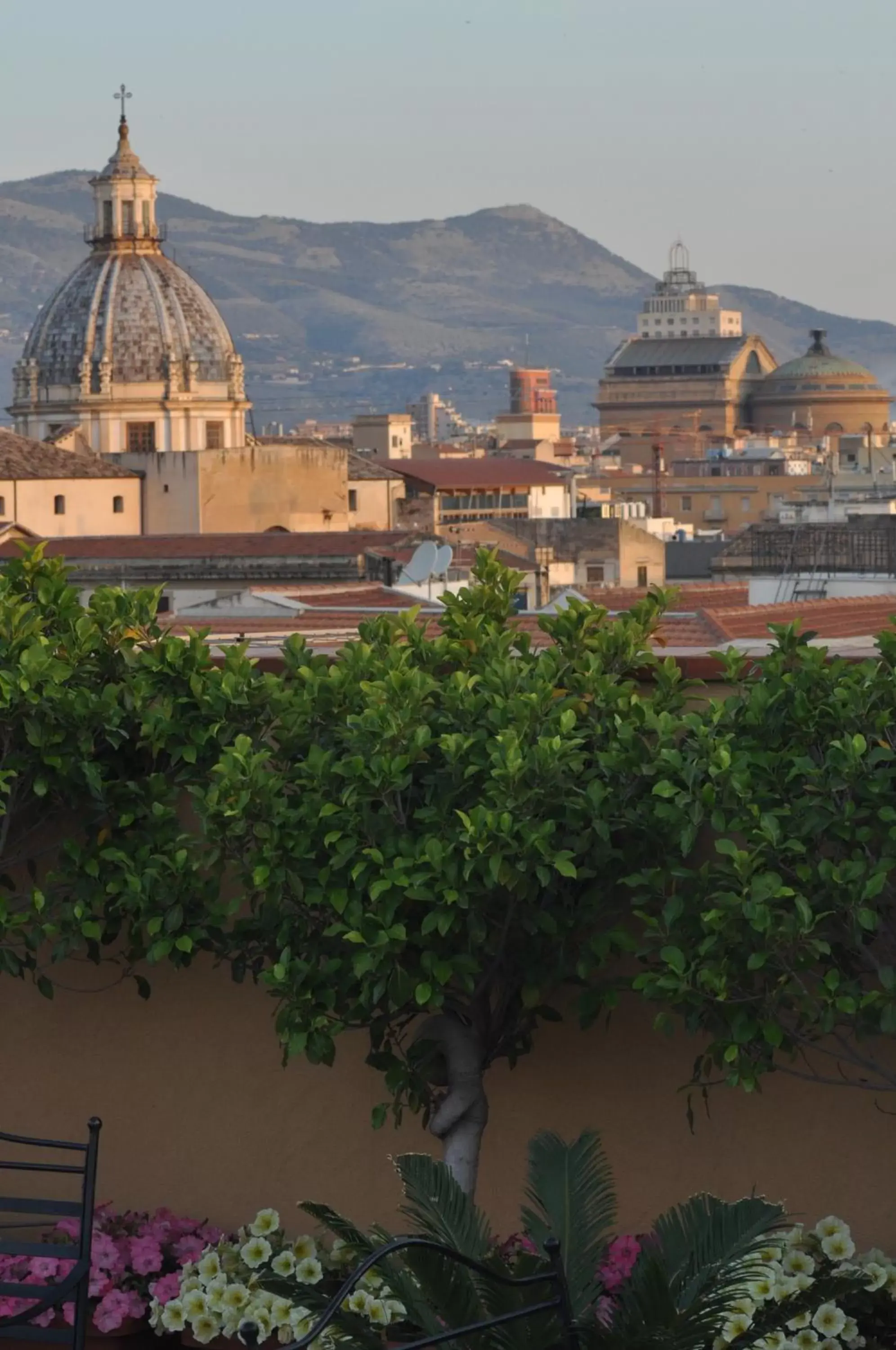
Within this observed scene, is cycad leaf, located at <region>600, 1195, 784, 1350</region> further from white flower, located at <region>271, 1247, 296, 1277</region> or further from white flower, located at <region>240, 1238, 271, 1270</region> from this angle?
white flower, located at <region>240, 1238, 271, 1270</region>

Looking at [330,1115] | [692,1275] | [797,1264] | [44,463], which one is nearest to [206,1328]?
[330,1115]

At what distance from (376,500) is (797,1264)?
5937 cm

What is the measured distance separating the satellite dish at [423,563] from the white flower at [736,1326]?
14.2 metres

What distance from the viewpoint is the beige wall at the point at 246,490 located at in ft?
186

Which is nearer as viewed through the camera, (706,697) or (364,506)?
(706,697)

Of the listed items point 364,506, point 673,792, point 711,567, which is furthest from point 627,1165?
point 364,506

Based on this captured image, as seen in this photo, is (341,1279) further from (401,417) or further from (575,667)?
(401,417)

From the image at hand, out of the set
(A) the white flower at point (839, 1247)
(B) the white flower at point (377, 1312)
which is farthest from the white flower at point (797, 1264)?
(B) the white flower at point (377, 1312)

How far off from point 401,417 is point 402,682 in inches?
3489

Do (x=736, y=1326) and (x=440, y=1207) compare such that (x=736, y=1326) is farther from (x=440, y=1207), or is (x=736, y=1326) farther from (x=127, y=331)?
(x=127, y=331)

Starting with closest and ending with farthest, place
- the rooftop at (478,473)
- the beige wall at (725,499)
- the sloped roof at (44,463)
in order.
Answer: the sloped roof at (44,463) < the rooftop at (478,473) < the beige wall at (725,499)

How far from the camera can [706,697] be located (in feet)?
21.1

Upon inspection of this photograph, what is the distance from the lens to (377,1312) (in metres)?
6.00

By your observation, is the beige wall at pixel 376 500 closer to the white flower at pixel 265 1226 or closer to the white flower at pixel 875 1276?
the white flower at pixel 265 1226
